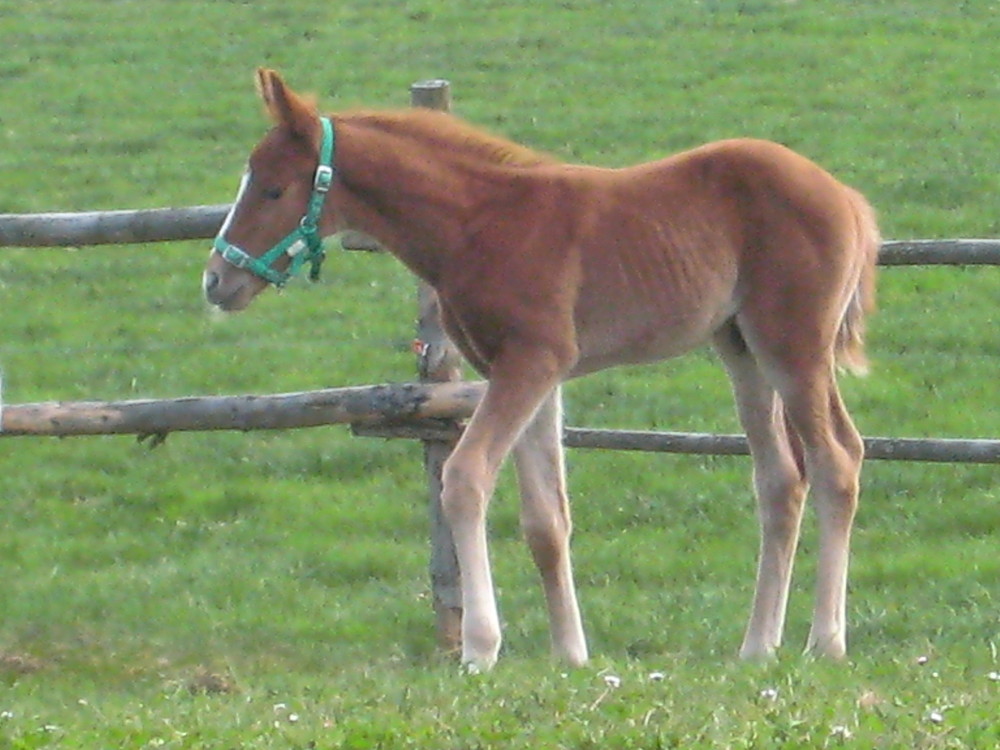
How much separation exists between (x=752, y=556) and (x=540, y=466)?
9.23 feet

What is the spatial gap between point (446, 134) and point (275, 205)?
2.00ft

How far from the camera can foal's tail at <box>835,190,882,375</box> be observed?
6.31 metres

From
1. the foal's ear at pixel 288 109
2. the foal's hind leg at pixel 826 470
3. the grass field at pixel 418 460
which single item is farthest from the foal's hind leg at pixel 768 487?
the foal's ear at pixel 288 109

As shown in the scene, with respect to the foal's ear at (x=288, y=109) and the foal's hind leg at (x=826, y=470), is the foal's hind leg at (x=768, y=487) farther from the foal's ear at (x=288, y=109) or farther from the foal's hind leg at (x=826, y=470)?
the foal's ear at (x=288, y=109)

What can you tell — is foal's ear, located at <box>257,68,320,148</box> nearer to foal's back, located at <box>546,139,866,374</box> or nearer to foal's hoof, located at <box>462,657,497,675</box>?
foal's back, located at <box>546,139,866,374</box>

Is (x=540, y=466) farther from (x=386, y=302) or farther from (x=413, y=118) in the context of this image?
(x=386, y=302)

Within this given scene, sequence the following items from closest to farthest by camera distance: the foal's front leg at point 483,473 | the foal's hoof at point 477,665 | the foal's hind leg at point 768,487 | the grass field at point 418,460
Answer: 1. the grass field at point 418,460
2. the foal's hoof at point 477,665
3. the foal's front leg at point 483,473
4. the foal's hind leg at point 768,487

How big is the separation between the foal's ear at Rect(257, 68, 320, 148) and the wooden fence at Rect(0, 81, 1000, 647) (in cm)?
121

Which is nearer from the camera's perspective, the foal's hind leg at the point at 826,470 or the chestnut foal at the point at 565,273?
the chestnut foal at the point at 565,273

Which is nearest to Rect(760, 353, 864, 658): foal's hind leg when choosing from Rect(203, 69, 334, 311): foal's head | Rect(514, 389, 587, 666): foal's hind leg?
Rect(514, 389, 587, 666): foal's hind leg

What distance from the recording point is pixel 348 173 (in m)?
5.84

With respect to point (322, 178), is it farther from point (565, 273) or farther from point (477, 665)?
point (477, 665)

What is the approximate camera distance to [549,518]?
20.4ft

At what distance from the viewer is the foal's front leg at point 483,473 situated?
5.66 meters
